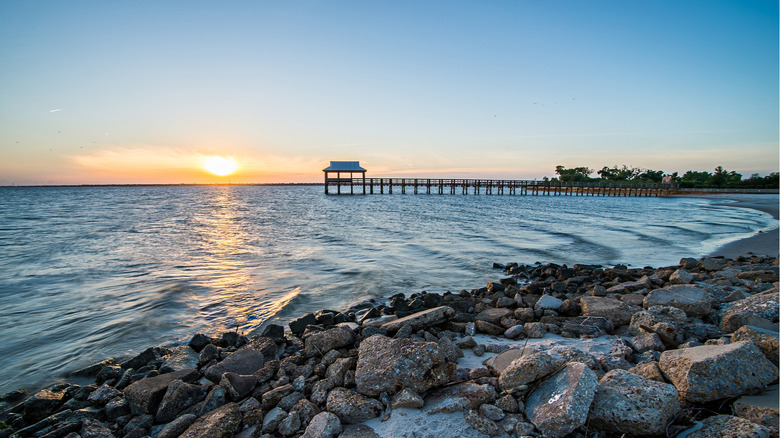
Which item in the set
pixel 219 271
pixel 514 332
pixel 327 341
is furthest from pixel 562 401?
pixel 219 271

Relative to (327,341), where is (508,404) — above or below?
above

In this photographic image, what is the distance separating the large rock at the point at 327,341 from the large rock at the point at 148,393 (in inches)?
54.2

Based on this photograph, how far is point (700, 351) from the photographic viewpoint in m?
2.89

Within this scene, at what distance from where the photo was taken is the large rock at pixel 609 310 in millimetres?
4688

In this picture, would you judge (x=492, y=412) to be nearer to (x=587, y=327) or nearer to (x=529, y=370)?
(x=529, y=370)

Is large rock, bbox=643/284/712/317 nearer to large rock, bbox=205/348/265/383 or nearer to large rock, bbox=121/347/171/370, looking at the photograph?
large rock, bbox=205/348/265/383

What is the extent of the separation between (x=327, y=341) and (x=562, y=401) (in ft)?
8.51

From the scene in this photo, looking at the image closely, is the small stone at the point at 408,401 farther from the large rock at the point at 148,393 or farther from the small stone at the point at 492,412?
→ the large rock at the point at 148,393

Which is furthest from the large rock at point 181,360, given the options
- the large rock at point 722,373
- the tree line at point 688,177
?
the tree line at point 688,177

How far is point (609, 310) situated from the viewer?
15.8ft

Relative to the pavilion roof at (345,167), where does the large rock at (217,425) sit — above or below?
below

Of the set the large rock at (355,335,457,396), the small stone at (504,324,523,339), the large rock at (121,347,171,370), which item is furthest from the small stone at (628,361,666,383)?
the large rock at (121,347,171,370)

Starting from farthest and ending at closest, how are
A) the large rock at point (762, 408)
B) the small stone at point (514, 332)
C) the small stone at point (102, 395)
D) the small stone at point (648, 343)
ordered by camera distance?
the small stone at point (514, 332) < the small stone at point (648, 343) < the small stone at point (102, 395) < the large rock at point (762, 408)

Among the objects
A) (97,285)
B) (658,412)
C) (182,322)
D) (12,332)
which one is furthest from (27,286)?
(658,412)
